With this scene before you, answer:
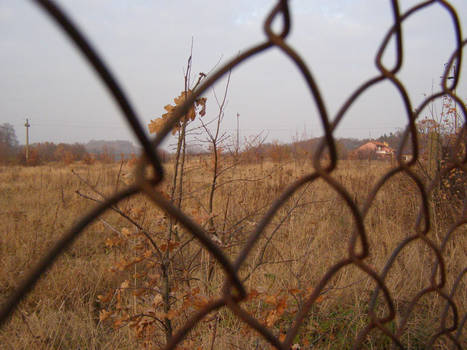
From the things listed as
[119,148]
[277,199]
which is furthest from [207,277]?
[119,148]

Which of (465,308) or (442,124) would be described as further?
(442,124)

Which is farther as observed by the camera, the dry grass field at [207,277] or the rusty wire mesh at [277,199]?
the dry grass field at [207,277]

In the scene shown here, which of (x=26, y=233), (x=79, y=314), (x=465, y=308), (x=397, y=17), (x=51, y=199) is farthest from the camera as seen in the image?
(x=51, y=199)

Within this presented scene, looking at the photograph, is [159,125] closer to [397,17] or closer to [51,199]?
[397,17]

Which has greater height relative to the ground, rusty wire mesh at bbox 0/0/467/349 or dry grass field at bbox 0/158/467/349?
rusty wire mesh at bbox 0/0/467/349

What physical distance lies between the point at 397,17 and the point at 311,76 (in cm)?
23

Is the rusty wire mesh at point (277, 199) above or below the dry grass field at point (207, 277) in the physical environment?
above

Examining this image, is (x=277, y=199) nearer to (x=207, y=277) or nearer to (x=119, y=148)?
(x=207, y=277)

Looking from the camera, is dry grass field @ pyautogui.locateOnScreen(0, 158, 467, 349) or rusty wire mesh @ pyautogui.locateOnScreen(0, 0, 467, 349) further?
dry grass field @ pyautogui.locateOnScreen(0, 158, 467, 349)

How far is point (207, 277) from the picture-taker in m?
1.60

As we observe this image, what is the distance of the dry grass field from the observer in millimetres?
1274

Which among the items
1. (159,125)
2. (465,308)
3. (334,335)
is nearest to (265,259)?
(334,335)

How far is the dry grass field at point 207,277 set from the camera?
1274mm

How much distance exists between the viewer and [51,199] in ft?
15.8
